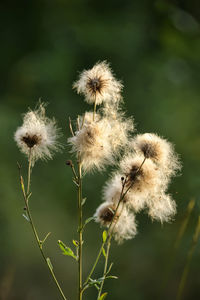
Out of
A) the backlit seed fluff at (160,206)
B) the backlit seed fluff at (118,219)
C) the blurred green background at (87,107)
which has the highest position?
the blurred green background at (87,107)

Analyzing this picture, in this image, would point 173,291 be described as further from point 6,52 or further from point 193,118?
point 6,52

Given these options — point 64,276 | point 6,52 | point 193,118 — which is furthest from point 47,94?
point 64,276

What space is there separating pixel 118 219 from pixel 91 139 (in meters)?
0.33

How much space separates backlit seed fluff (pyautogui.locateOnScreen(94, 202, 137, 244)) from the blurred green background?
303 centimetres

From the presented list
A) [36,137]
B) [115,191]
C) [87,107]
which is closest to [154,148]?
[115,191]

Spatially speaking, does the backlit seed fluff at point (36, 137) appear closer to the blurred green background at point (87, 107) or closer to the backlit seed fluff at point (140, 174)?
the backlit seed fluff at point (140, 174)

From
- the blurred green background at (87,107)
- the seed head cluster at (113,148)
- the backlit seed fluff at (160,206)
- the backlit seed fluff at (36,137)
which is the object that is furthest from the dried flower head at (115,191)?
the blurred green background at (87,107)

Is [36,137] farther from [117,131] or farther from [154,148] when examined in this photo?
[154,148]

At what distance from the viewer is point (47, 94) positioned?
5531 mm

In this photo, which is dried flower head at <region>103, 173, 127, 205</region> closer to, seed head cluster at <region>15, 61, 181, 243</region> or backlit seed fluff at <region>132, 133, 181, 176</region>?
seed head cluster at <region>15, 61, 181, 243</region>

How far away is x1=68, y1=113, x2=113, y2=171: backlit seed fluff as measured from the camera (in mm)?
1578

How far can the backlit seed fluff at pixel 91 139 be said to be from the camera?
1.58 meters

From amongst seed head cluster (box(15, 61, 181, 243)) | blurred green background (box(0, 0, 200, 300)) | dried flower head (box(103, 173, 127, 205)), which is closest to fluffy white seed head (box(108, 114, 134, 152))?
seed head cluster (box(15, 61, 181, 243))

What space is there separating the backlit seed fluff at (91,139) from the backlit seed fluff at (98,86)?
114 mm
